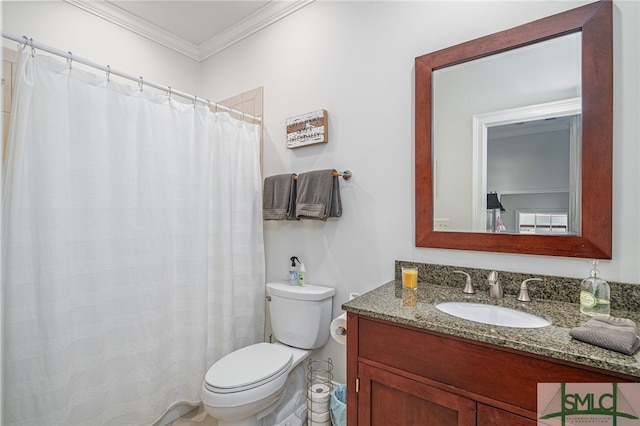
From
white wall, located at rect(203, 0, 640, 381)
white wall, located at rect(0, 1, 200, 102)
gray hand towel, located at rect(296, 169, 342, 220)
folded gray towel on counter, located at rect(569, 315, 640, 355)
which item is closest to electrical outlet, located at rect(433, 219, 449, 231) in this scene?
white wall, located at rect(203, 0, 640, 381)

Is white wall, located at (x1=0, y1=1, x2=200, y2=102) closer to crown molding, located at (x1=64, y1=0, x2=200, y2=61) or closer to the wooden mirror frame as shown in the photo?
crown molding, located at (x1=64, y1=0, x2=200, y2=61)

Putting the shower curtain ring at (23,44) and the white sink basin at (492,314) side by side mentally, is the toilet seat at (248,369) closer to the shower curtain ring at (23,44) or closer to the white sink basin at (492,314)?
the white sink basin at (492,314)

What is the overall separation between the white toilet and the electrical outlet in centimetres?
71

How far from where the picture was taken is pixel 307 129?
1.99m

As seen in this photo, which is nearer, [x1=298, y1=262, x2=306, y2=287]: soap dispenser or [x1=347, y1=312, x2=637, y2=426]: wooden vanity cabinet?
[x1=347, y1=312, x2=637, y2=426]: wooden vanity cabinet

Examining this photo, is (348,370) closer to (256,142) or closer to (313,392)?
(313,392)

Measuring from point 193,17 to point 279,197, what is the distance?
4.88 ft

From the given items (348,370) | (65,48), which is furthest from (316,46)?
(348,370)

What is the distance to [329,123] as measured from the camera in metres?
1.92

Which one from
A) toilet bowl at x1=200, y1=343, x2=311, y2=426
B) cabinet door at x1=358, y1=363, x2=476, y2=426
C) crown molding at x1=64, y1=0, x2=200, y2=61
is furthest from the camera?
crown molding at x1=64, y1=0, x2=200, y2=61

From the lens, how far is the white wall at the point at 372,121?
116 centimetres

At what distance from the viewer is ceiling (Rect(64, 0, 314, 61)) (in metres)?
2.11

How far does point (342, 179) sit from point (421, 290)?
769 millimetres

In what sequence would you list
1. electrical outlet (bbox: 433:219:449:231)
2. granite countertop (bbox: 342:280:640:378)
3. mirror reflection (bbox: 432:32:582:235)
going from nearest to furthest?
granite countertop (bbox: 342:280:640:378)
mirror reflection (bbox: 432:32:582:235)
electrical outlet (bbox: 433:219:449:231)
